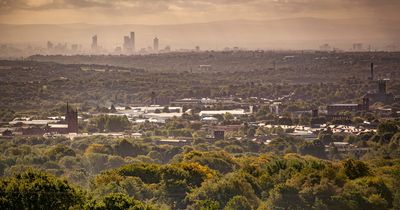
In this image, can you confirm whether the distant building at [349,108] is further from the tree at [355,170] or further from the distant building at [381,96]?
the tree at [355,170]

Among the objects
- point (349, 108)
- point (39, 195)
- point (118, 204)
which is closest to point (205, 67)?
point (349, 108)

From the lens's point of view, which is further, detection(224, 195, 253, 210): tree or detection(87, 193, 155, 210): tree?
detection(224, 195, 253, 210): tree

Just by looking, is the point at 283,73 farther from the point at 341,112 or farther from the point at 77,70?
the point at 341,112

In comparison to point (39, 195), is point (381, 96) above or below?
below

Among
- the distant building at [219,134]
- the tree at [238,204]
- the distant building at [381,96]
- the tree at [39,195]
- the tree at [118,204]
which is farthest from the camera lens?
the distant building at [381,96]

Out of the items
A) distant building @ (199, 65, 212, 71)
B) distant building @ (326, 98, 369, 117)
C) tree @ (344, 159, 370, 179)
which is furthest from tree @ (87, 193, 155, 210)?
distant building @ (199, 65, 212, 71)

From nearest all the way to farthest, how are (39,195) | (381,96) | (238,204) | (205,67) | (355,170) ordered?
(39,195), (238,204), (355,170), (381,96), (205,67)

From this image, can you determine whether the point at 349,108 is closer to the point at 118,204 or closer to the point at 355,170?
the point at 355,170

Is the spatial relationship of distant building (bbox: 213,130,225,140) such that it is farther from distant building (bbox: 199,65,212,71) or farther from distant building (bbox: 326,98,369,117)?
distant building (bbox: 199,65,212,71)

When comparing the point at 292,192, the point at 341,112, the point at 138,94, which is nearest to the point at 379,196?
the point at 292,192

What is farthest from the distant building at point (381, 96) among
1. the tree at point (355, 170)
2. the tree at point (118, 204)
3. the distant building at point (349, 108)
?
the tree at point (118, 204)

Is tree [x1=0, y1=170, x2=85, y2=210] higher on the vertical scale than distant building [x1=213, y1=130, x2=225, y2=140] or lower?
higher
